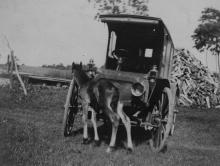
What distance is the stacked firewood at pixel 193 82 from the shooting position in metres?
24.5

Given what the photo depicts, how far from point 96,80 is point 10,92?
10.5 m

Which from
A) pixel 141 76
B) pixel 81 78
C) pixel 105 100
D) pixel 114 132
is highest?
pixel 141 76

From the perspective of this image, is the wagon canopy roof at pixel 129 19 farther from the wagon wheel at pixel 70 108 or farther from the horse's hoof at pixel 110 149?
the horse's hoof at pixel 110 149

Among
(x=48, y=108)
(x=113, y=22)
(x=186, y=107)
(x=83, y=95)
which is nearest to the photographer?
(x=83, y=95)

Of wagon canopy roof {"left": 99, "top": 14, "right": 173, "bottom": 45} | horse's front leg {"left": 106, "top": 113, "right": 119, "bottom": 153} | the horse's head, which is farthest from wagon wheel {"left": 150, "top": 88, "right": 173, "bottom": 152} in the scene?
the horse's head

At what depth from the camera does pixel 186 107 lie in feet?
75.4

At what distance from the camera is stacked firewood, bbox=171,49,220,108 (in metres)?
24.5

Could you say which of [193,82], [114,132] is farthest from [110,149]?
[193,82]

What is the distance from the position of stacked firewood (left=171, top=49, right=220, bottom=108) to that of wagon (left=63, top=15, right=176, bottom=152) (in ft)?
41.2

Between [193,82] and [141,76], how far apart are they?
53.8 ft

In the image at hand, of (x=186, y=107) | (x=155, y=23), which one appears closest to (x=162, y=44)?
Answer: (x=155, y=23)

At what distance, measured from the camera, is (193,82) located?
25.1m

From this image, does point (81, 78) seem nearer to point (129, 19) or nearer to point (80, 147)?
point (80, 147)

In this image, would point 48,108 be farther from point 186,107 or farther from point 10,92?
point 186,107
